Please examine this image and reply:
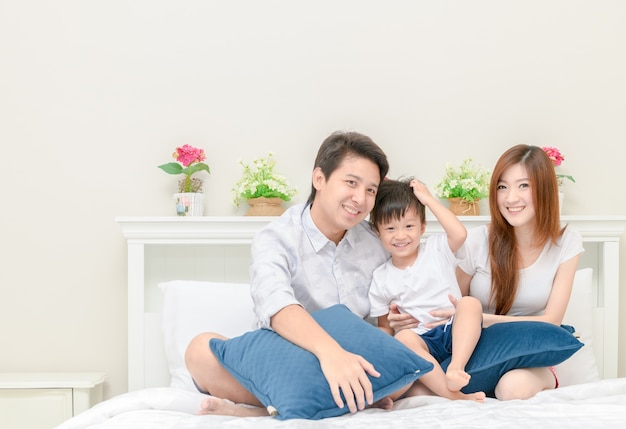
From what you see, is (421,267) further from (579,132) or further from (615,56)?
(615,56)

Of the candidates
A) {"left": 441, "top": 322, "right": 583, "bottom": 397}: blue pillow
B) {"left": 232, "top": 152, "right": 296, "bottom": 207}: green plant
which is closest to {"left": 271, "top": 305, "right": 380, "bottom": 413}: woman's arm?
{"left": 441, "top": 322, "right": 583, "bottom": 397}: blue pillow

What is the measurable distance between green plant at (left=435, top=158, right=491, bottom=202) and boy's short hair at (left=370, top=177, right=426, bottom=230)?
43 cm

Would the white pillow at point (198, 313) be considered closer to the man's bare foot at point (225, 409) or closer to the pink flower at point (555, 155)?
the man's bare foot at point (225, 409)

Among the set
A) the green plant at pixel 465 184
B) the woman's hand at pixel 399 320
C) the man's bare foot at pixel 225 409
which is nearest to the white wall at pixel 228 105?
the green plant at pixel 465 184

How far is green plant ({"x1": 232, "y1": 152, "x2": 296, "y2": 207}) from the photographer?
96.1 inches

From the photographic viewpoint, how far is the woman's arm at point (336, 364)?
57.5 inches

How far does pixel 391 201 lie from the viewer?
2047 mm

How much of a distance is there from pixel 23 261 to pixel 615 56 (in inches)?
98.2

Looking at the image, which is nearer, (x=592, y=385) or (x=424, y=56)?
(x=592, y=385)

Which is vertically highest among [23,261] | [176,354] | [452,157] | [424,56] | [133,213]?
[424,56]

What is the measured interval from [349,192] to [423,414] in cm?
74

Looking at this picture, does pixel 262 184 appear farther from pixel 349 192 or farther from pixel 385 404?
pixel 385 404

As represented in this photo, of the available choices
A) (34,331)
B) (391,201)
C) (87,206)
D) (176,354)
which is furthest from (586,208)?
(34,331)

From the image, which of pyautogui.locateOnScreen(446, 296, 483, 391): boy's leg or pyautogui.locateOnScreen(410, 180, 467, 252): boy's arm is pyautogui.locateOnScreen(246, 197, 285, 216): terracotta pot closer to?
pyautogui.locateOnScreen(410, 180, 467, 252): boy's arm
